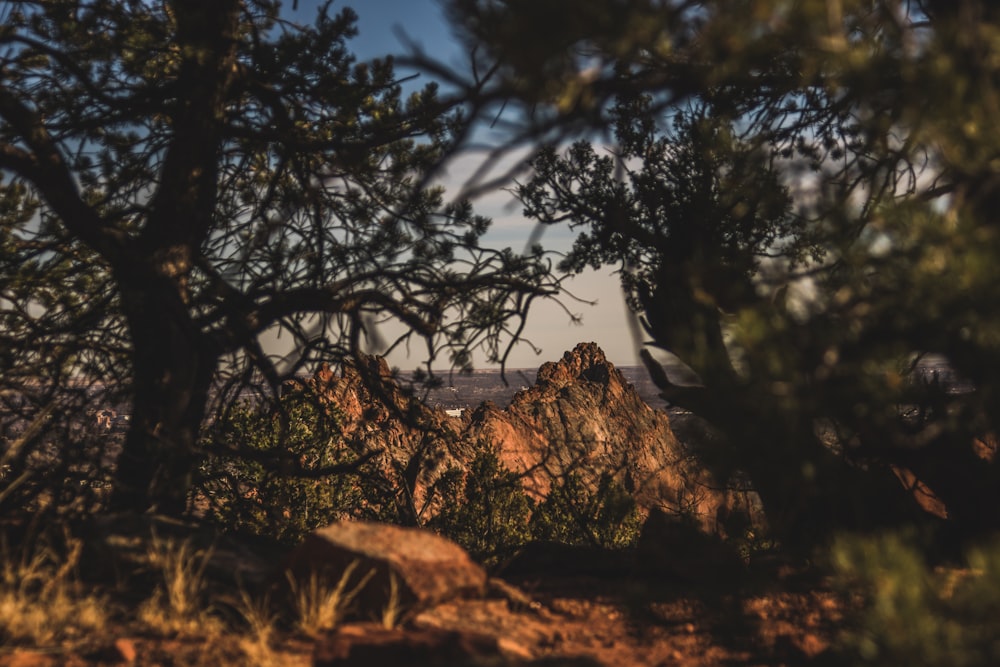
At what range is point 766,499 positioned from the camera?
6973 mm

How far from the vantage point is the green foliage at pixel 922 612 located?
2.90 meters

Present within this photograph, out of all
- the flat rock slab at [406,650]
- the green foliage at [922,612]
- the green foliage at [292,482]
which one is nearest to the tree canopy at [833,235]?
the green foliage at [922,612]

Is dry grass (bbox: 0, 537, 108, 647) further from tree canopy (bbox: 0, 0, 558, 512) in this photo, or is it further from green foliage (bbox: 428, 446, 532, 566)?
green foliage (bbox: 428, 446, 532, 566)

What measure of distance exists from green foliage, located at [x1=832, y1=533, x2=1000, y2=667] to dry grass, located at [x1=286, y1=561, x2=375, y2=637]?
2.61m

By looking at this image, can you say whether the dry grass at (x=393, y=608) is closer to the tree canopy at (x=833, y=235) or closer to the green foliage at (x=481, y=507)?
the tree canopy at (x=833, y=235)

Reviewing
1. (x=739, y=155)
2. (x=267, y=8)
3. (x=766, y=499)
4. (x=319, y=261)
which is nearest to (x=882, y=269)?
(x=739, y=155)

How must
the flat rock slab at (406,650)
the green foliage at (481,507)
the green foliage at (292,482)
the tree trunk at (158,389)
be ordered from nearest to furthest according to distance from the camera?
the flat rock slab at (406,650), the tree trunk at (158,389), the green foliage at (292,482), the green foliage at (481,507)

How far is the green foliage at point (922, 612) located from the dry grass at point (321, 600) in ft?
8.56

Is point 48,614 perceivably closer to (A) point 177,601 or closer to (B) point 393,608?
(A) point 177,601

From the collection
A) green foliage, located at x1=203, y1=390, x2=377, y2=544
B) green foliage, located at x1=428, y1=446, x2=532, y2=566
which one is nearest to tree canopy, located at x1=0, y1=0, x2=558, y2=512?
green foliage, located at x1=203, y1=390, x2=377, y2=544

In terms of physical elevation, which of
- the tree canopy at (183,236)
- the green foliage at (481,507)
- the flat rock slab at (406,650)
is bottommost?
the flat rock slab at (406,650)

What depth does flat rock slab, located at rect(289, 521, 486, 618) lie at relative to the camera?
4660 millimetres

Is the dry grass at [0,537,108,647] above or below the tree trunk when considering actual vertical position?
below

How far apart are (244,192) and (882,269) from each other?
21.4 feet
